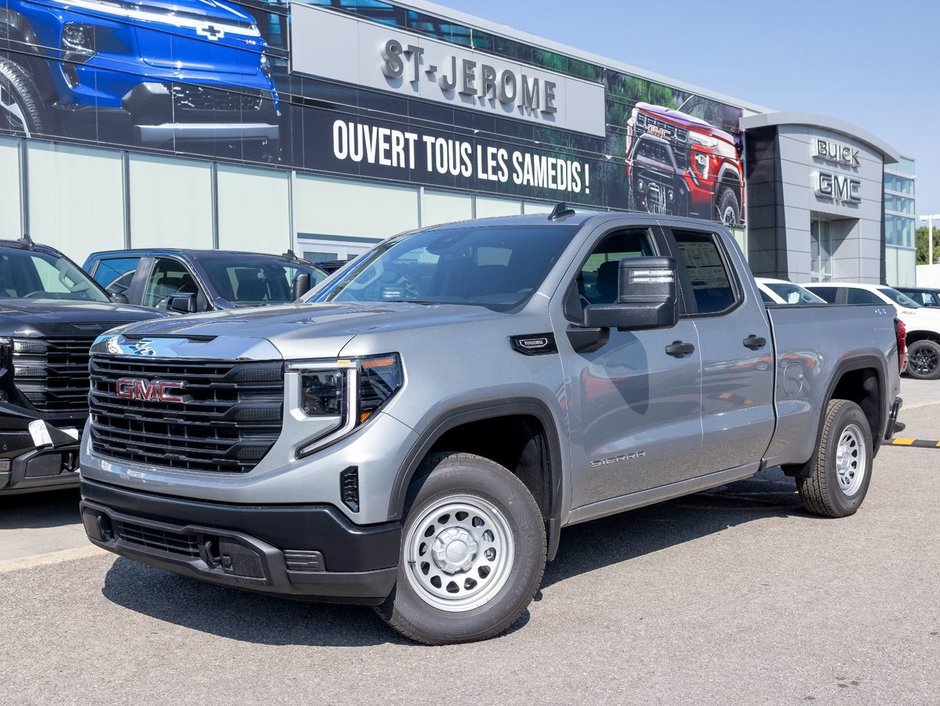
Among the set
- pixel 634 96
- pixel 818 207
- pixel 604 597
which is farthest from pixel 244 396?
pixel 818 207

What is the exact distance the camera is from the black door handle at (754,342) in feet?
20.3

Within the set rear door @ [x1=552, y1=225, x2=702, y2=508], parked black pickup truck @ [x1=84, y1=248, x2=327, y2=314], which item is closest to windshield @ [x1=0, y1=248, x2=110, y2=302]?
parked black pickup truck @ [x1=84, y1=248, x2=327, y2=314]

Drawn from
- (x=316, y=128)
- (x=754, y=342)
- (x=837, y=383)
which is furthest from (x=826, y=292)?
(x=754, y=342)

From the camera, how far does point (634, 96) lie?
33.7 metres

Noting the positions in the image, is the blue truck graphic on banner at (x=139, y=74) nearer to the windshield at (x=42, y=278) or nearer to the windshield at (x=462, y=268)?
the windshield at (x=42, y=278)

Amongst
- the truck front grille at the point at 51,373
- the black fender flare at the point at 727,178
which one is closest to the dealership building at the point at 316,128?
the black fender flare at the point at 727,178

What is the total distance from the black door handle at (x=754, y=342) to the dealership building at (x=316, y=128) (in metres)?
15.7

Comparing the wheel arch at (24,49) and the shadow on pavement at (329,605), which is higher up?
the wheel arch at (24,49)

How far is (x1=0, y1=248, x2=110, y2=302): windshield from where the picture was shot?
25.9 ft

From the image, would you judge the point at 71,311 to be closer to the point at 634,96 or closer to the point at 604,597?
the point at 604,597

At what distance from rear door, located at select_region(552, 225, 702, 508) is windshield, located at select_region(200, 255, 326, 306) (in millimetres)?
4580

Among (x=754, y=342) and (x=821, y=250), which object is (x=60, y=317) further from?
(x=821, y=250)

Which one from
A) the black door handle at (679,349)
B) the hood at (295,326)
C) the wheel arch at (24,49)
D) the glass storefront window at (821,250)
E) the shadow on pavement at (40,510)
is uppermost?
the wheel arch at (24,49)

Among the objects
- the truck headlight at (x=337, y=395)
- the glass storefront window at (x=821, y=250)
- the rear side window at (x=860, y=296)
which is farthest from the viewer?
the glass storefront window at (x=821, y=250)
